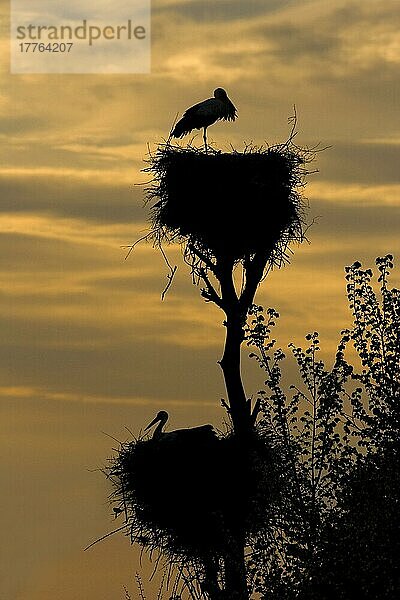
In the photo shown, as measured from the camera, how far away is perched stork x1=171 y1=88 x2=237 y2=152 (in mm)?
19031

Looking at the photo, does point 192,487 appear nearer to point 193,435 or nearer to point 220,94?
point 193,435

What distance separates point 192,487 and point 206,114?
4779 mm

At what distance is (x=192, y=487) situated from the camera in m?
18.1

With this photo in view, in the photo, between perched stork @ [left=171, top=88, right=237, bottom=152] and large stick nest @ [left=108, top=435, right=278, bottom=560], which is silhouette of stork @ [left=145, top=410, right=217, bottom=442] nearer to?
large stick nest @ [left=108, top=435, right=278, bottom=560]

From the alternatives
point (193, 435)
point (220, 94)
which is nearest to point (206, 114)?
point (220, 94)

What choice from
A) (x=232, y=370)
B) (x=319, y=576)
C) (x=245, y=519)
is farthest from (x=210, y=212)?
(x=319, y=576)

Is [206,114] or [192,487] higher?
[206,114]

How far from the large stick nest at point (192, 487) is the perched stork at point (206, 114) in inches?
147

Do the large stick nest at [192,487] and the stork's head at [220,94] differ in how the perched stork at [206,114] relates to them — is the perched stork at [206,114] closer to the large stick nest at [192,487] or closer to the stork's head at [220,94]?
the stork's head at [220,94]

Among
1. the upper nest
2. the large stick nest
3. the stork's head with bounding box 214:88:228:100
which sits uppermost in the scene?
the stork's head with bounding box 214:88:228:100

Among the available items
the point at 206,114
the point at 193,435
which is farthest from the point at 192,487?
the point at 206,114

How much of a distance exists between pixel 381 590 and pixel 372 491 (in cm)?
85

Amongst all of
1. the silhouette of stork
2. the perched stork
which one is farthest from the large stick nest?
the perched stork

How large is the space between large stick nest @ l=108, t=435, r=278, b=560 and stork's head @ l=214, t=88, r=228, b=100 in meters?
4.61
